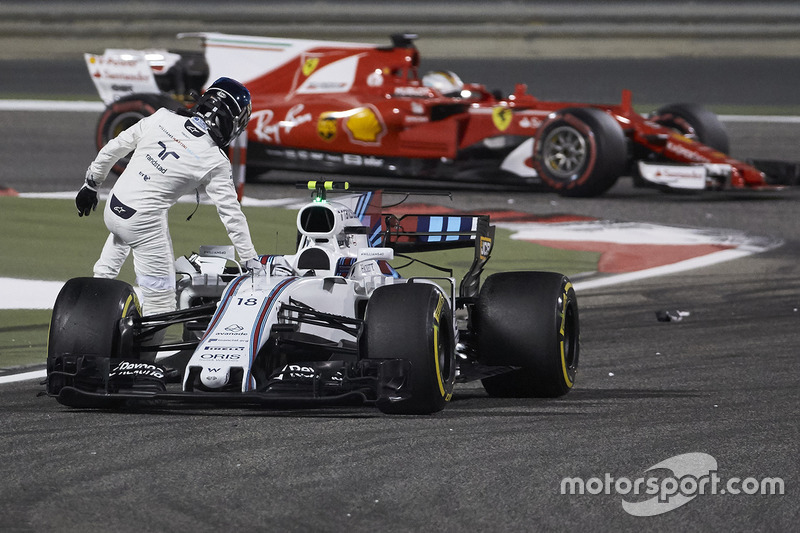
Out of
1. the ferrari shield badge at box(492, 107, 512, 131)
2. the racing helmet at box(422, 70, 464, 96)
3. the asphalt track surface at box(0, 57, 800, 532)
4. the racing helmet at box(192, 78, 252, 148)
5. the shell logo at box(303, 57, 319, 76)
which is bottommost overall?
the ferrari shield badge at box(492, 107, 512, 131)

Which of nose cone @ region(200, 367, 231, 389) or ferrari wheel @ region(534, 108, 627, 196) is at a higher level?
nose cone @ region(200, 367, 231, 389)

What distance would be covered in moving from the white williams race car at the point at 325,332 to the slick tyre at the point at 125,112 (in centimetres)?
937

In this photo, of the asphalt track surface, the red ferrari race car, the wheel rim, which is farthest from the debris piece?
the wheel rim

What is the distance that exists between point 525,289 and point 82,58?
21.0 meters

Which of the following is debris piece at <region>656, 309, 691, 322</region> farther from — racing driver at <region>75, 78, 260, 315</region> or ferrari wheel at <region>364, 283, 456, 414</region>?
ferrari wheel at <region>364, 283, 456, 414</region>

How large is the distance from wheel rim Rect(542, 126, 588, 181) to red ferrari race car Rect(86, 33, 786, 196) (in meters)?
0.01

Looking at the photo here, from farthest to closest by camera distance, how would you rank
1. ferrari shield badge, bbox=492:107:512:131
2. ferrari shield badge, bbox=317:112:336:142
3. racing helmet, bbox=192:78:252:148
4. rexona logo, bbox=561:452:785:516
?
ferrari shield badge, bbox=317:112:336:142, ferrari shield badge, bbox=492:107:512:131, racing helmet, bbox=192:78:252:148, rexona logo, bbox=561:452:785:516

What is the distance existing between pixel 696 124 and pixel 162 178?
10.8m

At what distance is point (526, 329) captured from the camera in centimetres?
733

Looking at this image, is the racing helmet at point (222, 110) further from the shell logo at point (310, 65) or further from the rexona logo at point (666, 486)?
the shell logo at point (310, 65)

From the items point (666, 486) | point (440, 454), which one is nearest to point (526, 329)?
point (440, 454)

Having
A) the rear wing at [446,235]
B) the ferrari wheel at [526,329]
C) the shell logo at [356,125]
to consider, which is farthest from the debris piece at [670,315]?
the shell logo at [356,125]

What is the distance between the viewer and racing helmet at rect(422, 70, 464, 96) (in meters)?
17.0

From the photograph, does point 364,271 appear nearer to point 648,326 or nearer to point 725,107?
point 648,326
